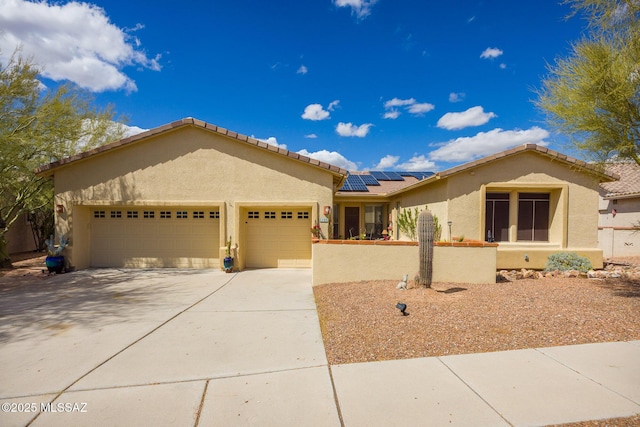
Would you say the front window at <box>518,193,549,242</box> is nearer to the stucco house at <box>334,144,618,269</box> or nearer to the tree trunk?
the stucco house at <box>334,144,618,269</box>

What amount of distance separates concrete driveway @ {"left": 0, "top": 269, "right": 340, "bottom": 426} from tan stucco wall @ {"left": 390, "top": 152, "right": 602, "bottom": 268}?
6.91 metres

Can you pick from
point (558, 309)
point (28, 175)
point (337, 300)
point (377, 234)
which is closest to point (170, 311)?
point (337, 300)

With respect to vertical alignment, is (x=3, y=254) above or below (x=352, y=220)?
below

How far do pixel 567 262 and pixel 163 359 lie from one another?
501 inches

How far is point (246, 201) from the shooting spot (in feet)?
37.9

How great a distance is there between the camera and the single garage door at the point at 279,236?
12.2 metres

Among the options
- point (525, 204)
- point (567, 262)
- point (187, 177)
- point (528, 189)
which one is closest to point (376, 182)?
point (525, 204)

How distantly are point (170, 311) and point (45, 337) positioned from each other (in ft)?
6.78

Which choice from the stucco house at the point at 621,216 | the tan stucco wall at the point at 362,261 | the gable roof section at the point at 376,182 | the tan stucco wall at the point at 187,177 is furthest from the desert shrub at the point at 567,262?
the gable roof section at the point at 376,182

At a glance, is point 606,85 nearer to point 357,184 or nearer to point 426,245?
point 426,245

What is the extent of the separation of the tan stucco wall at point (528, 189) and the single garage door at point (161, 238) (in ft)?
30.4

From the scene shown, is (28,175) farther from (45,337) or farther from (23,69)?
(45,337)

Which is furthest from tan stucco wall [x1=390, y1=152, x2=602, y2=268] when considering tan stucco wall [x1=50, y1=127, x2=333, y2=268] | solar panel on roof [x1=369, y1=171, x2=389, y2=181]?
solar panel on roof [x1=369, y1=171, x2=389, y2=181]

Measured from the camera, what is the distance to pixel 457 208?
442 inches
